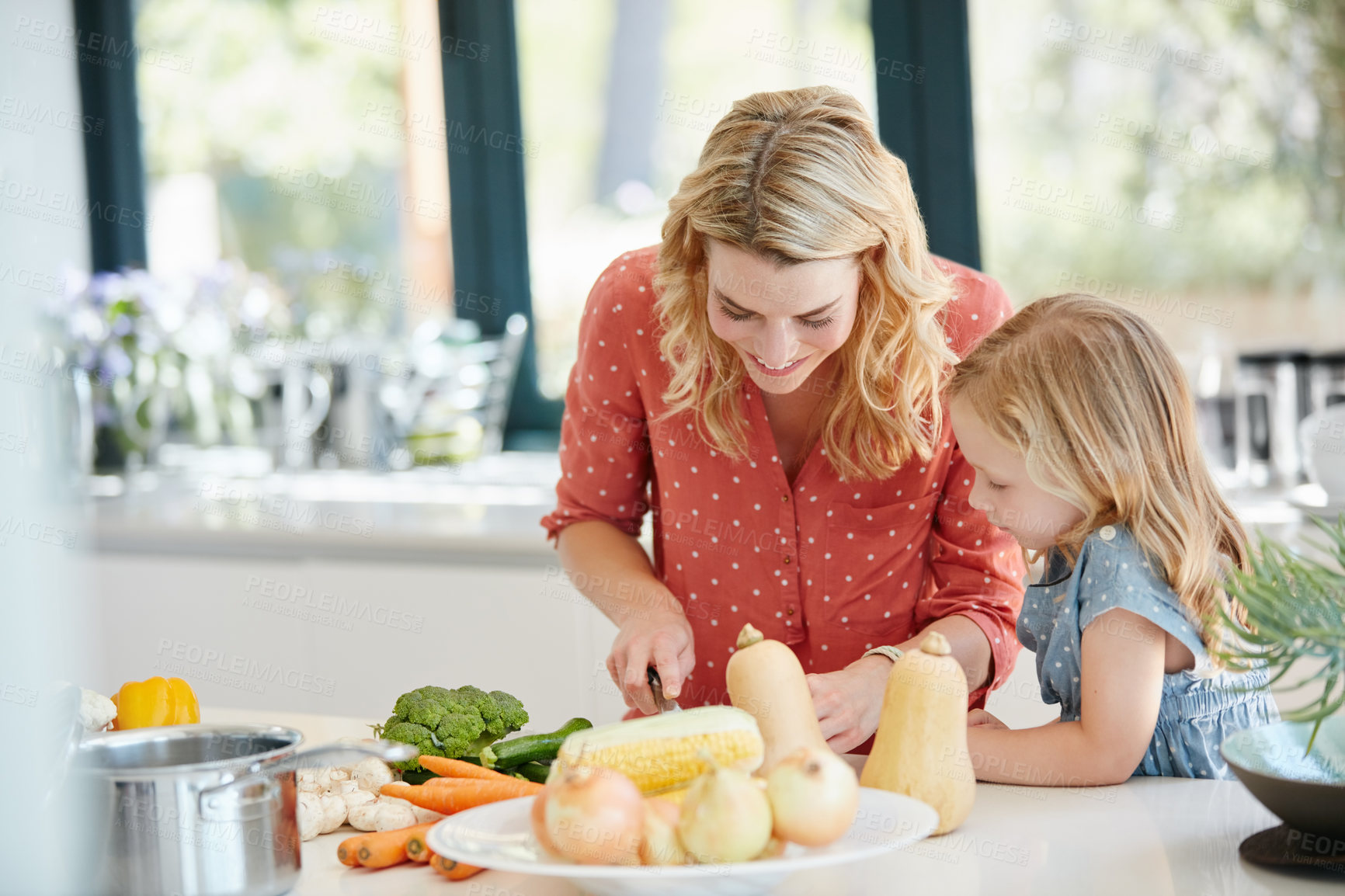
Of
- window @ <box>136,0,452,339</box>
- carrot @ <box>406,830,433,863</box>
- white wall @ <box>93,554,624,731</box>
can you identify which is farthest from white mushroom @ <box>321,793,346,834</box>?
window @ <box>136,0,452,339</box>

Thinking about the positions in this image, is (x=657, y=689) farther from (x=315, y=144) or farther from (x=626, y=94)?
(x=315, y=144)

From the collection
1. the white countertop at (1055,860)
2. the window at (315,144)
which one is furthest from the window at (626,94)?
the white countertop at (1055,860)

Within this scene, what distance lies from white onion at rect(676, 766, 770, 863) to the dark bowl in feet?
1.20

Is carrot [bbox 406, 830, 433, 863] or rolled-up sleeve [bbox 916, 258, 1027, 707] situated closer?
carrot [bbox 406, 830, 433, 863]

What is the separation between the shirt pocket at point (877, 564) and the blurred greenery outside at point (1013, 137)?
Answer: 1.25 m

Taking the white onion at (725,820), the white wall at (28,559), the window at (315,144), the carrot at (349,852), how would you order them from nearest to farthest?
the white wall at (28,559), the white onion at (725,820), the carrot at (349,852), the window at (315,144)

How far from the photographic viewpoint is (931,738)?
0.96 metres

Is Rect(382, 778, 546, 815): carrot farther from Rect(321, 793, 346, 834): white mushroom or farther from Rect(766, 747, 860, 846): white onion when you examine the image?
Rect(766, 747, 860, 846): white onion

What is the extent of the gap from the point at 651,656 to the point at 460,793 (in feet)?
0.89

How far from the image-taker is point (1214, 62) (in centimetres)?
246

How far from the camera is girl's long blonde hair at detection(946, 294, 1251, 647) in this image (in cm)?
111

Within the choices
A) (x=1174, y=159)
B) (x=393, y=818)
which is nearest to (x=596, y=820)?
(x=393, y=818)

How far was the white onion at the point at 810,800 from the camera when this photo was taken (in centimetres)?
79

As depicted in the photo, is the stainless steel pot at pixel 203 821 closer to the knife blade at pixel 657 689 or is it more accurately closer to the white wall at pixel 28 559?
the white wall at pixel 28 559
